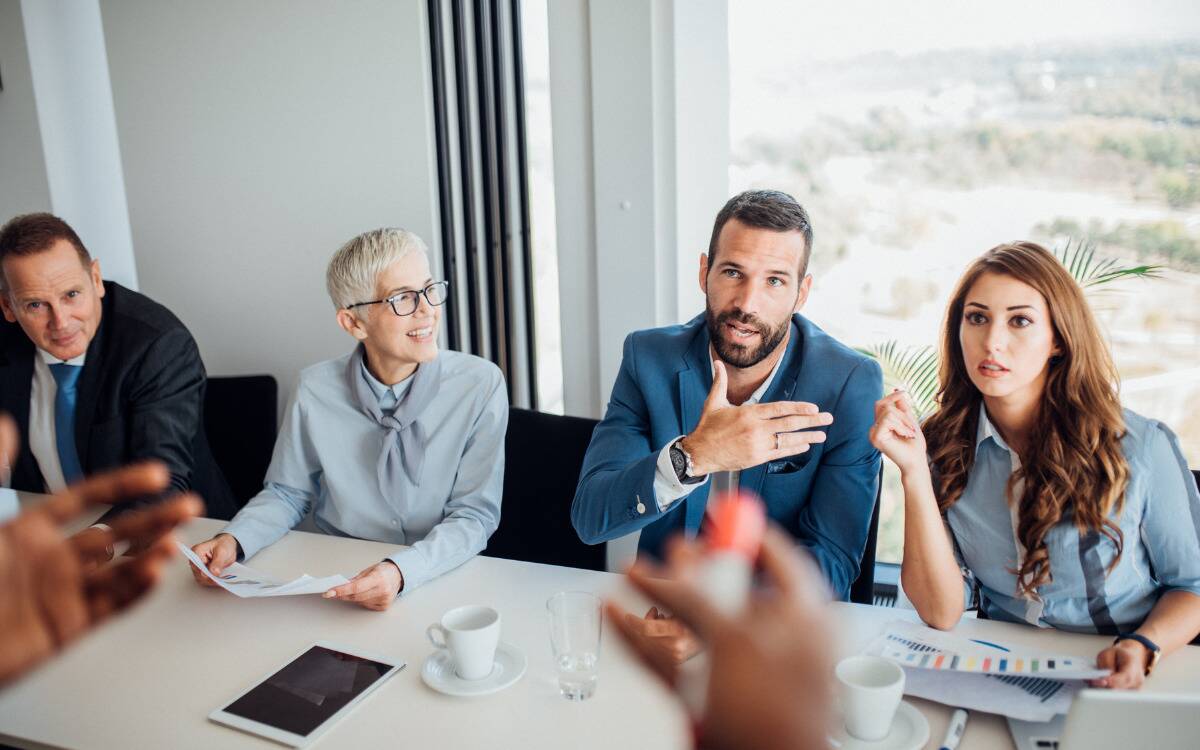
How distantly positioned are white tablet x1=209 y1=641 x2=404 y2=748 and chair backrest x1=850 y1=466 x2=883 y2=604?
96 cm

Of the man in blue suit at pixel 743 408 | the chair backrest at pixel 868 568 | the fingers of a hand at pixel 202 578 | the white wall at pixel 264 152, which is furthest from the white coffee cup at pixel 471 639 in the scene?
the white wall at pixel 264 152

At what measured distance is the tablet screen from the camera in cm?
129

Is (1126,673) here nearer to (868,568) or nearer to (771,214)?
(868,568)

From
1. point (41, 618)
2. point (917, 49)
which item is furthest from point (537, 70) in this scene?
point (41, 618)

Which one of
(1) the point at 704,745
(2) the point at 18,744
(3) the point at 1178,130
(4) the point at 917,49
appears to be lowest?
(2) the point at 18,744

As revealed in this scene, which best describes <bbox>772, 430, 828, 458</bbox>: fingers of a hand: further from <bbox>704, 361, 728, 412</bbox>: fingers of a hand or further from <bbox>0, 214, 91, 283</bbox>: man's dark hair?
<bbox>0, 214, 91, 283</bbox>: man's dark hair

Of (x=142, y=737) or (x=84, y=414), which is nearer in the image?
(x=142, y=737)

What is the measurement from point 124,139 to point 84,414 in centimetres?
137

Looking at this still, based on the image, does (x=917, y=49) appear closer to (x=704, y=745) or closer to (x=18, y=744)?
(x=704, y=745)

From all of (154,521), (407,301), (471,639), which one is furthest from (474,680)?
(407,301)

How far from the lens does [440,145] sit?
2.94 meters

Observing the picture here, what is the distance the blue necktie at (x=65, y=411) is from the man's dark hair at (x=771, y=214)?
1.73 meters

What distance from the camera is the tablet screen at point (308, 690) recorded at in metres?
1.29

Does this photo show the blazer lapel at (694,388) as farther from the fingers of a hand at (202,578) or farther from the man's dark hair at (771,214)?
the fingers of a hand at (202,578)
